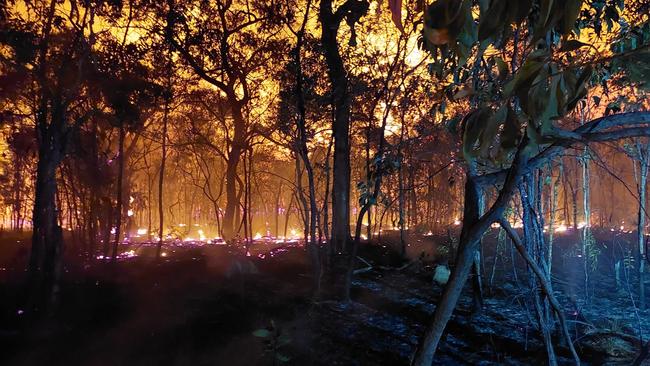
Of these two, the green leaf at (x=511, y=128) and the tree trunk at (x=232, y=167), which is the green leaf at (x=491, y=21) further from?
the tree trunk at (x=232, y=167)

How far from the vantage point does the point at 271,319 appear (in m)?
10.5

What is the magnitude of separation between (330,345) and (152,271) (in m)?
8.67

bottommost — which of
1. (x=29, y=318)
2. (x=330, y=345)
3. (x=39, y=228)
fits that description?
(x=330, y=345)

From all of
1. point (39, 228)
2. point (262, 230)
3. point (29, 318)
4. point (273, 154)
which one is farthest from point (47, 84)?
point (262, 230)

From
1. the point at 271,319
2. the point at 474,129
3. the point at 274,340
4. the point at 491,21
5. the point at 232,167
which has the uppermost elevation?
the point at 232,167

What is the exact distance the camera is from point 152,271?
48.9ft

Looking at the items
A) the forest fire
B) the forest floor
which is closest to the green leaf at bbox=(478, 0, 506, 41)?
the forest fire

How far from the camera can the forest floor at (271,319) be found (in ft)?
27.0

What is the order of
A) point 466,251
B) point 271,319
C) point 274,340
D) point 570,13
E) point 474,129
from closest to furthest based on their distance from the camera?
point 570,13
point 474,129
point 466,251
point 274,340
point 271,319

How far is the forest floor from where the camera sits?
8.23m

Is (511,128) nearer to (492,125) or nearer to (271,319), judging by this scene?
(492,125)

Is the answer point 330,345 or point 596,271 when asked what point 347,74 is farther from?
point 596,271

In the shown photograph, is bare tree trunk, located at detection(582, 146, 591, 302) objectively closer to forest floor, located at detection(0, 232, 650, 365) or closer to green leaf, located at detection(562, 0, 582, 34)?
forest floor, located at detection(0, 232, 650, 365)

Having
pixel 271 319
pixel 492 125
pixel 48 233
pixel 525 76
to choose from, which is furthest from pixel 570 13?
pixel 48 233
